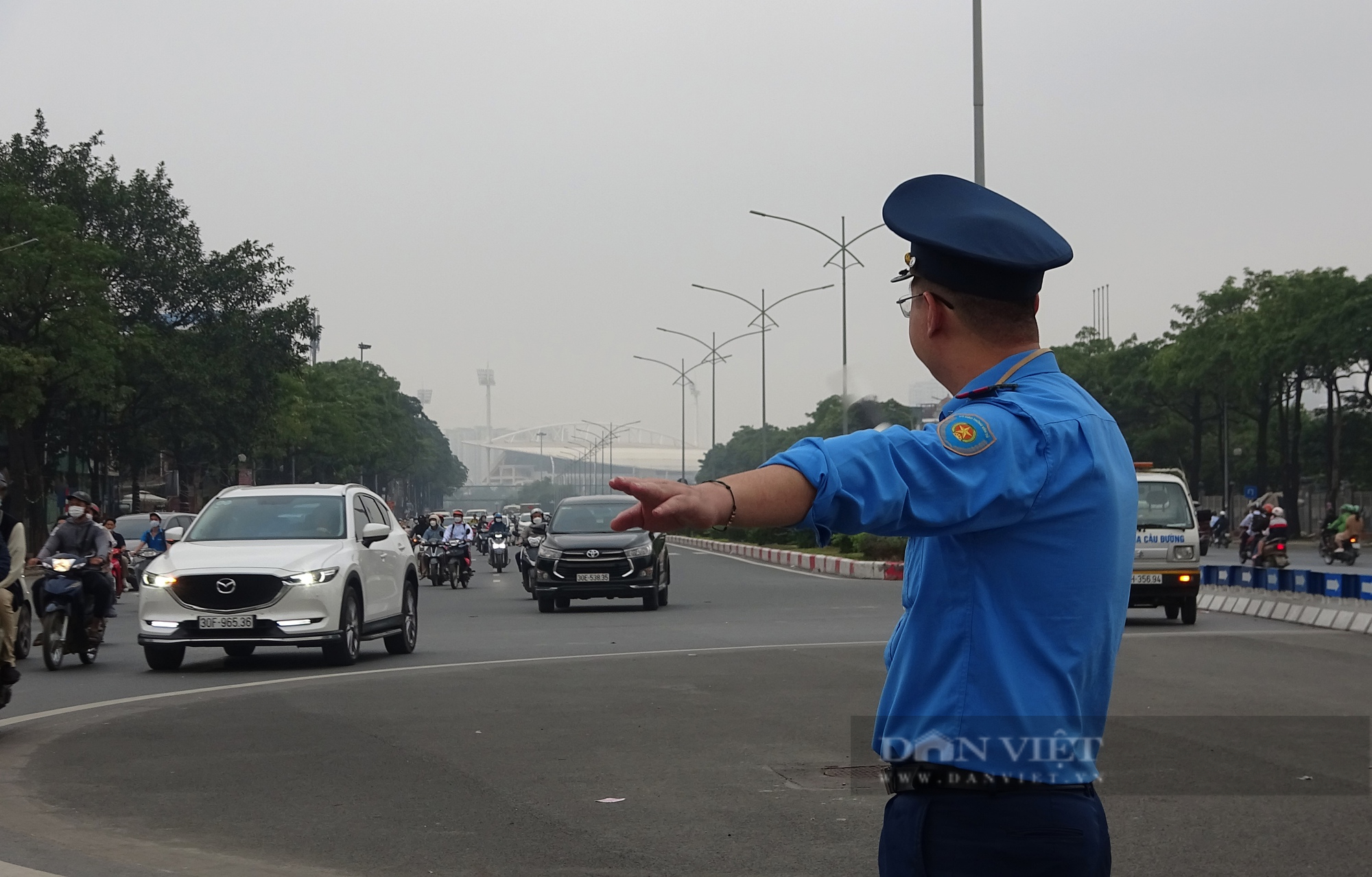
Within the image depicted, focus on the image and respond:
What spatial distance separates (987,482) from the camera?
228cm

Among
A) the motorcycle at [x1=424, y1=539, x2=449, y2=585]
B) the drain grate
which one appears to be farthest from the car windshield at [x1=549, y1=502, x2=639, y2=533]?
the drain grate

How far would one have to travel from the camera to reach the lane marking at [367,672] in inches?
488

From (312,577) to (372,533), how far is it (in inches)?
42.6

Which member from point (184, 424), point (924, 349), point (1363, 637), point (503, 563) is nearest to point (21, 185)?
point (184, 424)

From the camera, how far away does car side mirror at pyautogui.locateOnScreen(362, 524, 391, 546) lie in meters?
16.3

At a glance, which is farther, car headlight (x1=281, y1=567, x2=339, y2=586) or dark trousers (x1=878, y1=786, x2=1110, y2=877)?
car headlight (x1=281, y1=567, x2=339, y2=586)

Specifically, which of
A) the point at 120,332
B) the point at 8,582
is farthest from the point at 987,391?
the point at 120,332

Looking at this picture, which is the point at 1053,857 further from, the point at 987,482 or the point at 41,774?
the point at 41,774

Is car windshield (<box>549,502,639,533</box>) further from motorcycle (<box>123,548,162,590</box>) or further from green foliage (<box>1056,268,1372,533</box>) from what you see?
green foliage (<box>1056,268,1372,533</box>)

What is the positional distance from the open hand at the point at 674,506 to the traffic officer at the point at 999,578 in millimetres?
11

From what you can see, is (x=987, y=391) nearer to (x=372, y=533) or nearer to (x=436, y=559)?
(x=372, y=533)

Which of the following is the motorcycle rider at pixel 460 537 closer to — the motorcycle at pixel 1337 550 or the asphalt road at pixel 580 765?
the asphalt road at pixel 580 765

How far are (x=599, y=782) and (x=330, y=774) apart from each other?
4.91ft

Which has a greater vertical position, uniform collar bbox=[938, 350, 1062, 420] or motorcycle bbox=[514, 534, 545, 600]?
uniform collar bbox=[938, 350, 1062, 420]
